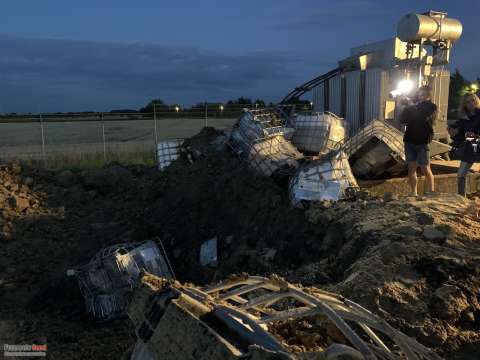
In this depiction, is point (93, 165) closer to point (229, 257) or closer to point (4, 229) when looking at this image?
point (4, 229)

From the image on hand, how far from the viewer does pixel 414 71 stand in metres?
9.77

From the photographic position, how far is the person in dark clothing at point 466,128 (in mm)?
6672

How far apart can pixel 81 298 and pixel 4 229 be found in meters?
2.59

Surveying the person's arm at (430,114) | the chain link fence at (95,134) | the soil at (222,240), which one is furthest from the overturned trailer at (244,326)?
the chain link fence at (95,134)

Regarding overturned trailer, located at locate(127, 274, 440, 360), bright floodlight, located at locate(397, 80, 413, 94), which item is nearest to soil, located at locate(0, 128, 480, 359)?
overturned trailer, located at locate(127, 274, 440, 360)

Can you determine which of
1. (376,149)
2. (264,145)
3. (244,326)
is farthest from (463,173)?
(244,326)

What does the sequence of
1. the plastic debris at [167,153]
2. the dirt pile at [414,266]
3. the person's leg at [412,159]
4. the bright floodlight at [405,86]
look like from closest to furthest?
the dirt pile at [414,266] → the person's leg at [412,159] → the bright floodlight at [405,86] → the plastic debris at [167,153]

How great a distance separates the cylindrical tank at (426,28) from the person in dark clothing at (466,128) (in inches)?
122

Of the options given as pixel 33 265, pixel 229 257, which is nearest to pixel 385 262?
pixel 229 257

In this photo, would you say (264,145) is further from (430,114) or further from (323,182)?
(430,114)

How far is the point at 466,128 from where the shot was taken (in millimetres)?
6730

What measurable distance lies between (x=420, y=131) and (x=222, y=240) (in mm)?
3519

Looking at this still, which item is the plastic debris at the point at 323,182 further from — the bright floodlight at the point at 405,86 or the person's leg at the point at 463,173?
the bright floodlight at the point at 405,86

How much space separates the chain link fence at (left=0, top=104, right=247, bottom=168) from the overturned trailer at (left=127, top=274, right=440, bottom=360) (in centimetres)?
940
